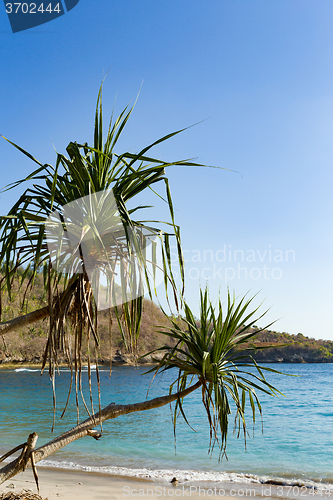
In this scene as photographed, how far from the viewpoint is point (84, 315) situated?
6.90 ft

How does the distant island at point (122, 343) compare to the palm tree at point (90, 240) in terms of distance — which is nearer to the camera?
the palm tree at point (90, 240)

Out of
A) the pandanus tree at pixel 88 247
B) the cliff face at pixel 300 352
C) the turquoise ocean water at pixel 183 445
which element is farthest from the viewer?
the cliff face at pixel 300 352

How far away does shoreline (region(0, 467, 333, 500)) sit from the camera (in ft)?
18.2

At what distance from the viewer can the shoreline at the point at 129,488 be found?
18.2ft

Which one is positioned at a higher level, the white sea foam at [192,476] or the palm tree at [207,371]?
the palm tree at [207,371]

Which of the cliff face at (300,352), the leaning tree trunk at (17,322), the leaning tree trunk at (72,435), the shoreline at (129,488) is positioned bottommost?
the cliff face at (300,352)

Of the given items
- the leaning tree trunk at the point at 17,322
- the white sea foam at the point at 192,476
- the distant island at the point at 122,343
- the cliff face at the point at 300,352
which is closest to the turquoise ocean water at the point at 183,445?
the white sea foam at the point at 192,476

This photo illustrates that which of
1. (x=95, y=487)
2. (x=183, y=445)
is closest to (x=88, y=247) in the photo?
(x=95, y=487)

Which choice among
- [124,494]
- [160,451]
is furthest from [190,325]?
[160,451]

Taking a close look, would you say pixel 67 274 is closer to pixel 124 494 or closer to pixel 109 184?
pixel 109 184

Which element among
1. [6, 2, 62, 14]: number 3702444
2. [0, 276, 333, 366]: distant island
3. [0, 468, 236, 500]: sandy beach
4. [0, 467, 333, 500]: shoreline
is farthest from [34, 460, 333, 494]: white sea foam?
[0, 276, 333, 366]: distant island

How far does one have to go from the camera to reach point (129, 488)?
598 centimetres

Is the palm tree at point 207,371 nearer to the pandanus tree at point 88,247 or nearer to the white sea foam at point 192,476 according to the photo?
the pandanus tree at point 88,247

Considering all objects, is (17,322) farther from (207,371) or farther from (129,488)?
(129,488)
